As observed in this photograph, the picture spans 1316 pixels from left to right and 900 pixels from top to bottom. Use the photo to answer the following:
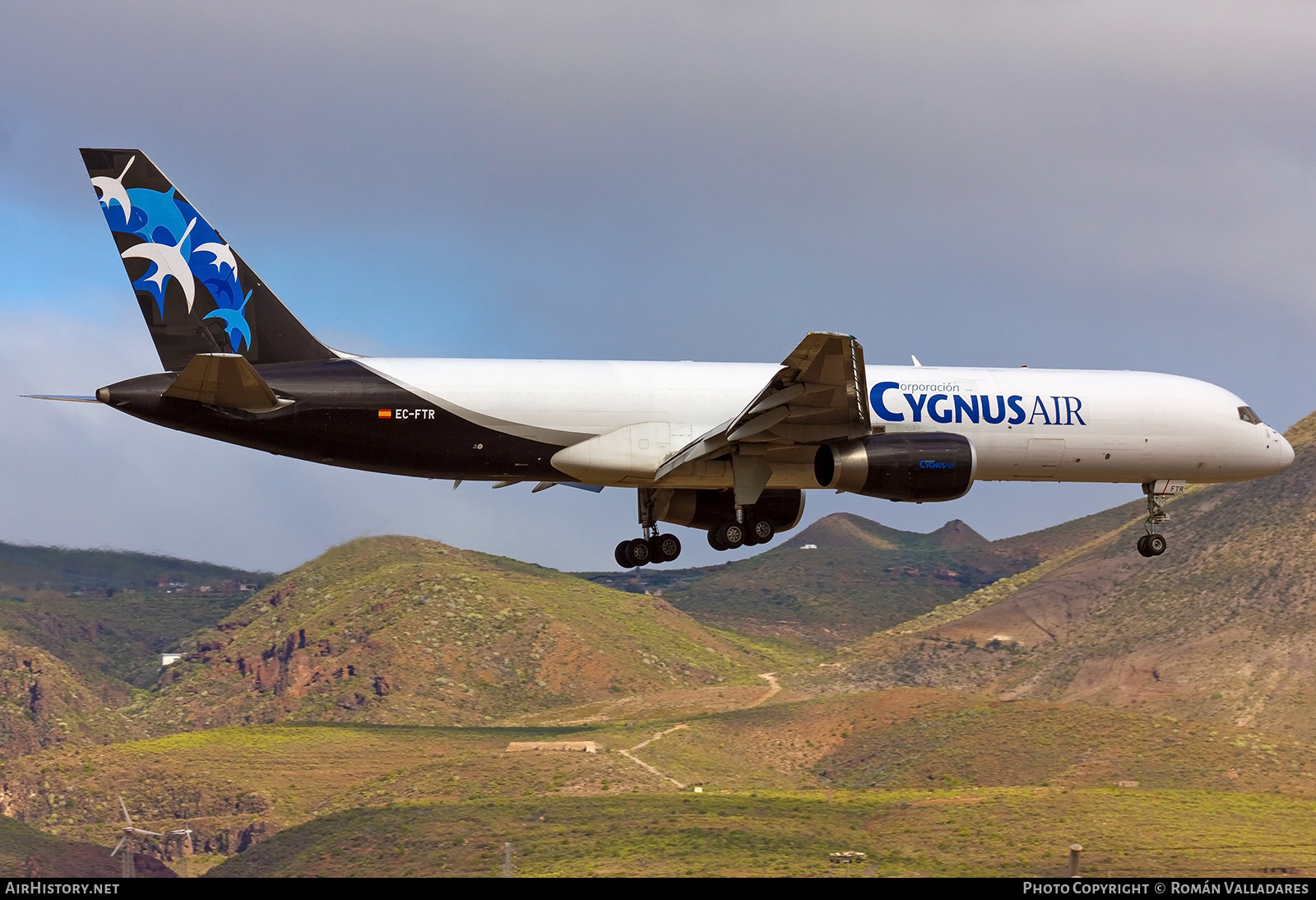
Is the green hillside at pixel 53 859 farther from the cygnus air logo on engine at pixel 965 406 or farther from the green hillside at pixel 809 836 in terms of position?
the cygnus air logo on engine at pixel 965 406

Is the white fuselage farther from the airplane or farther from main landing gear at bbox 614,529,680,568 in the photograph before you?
main landing gear at bbox 614,529,680,568

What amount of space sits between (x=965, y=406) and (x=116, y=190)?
21062mm

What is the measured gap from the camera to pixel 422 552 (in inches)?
4528

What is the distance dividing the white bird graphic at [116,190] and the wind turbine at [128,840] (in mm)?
42485

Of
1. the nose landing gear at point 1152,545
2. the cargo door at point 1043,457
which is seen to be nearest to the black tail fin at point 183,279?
the cargo door at point 1043,457

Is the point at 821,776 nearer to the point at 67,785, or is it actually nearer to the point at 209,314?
the point at 67,785

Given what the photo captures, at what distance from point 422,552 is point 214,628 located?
19.3 meters

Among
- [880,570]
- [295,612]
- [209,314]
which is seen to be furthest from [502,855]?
[880,570]

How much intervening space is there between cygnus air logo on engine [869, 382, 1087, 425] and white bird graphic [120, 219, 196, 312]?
1650cm

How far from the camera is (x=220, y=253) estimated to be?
119ft

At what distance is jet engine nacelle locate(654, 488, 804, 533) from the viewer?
4012cm

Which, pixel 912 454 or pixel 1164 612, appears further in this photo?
pixel 1164 612

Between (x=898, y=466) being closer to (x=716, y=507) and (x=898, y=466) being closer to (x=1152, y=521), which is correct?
(x=716, y=507)

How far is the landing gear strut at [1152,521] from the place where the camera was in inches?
1606
